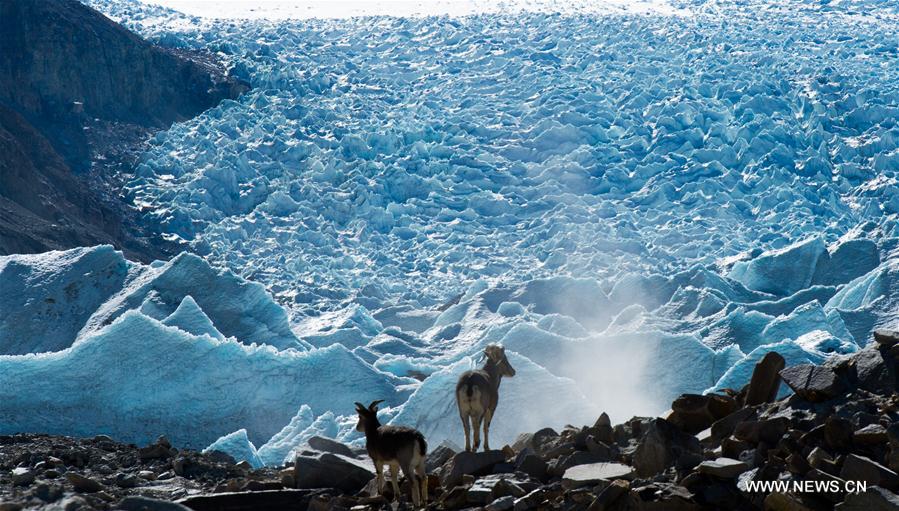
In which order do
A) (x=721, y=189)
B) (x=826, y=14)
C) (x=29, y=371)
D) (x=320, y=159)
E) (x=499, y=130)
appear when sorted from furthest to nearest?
(x=826, y=14) → (x=499, y=130) → (x=320, y=159) → (x=721, y=189) → (x=29, y=371)

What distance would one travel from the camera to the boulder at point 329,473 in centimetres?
578

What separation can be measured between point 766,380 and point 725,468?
4.15ft

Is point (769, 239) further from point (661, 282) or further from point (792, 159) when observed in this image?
point (661, 282)

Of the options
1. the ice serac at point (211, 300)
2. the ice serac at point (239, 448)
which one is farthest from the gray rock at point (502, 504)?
the ice serac at point (211, 300)

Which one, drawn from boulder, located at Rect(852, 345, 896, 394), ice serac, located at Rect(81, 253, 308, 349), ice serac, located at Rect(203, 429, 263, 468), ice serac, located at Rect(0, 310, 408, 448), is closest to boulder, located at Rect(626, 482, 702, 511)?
boulder, located at Rect(852, 345, 896, 394)

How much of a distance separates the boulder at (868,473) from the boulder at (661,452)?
722 mm

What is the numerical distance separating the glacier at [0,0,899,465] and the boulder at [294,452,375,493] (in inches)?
121

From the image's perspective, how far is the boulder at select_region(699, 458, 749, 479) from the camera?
4.59m

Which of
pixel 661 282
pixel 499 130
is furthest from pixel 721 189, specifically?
pixel 661 282

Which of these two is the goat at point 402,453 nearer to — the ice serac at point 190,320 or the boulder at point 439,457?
the boulder at point 439,457

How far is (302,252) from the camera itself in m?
24.1

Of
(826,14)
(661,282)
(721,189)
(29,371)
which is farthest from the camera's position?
(826,14)

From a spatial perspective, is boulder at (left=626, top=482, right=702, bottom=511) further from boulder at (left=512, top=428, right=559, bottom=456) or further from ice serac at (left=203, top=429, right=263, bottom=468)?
ice serac at (left=203, top=429, right=263, bottom=468)

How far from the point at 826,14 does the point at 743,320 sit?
26846 mm
